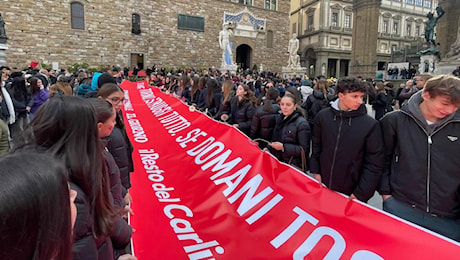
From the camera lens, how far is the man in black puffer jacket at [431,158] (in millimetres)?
2205

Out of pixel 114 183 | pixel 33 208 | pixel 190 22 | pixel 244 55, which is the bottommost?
pixel 114 183

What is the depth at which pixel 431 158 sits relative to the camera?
227cm

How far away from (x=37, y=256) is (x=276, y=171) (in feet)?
7.03

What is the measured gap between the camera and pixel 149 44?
26.1 metres

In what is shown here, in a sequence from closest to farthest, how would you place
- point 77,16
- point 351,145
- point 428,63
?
point 351,145 → point 428,63 → point 77,16

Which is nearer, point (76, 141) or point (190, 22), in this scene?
point (76, 141)

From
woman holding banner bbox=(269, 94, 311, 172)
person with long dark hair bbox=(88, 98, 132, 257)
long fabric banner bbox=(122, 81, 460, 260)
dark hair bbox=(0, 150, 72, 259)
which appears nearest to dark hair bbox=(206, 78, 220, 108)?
long fabric banner bbox=(122, 81, 460, 260)

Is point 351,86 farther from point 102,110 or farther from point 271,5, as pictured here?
point 271,5

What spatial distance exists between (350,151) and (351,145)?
0.18 ft

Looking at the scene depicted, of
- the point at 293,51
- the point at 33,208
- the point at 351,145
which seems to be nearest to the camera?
the point at 33,208

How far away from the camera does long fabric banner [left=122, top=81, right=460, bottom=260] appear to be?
1.94m

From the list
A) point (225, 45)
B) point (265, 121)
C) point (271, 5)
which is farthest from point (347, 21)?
point (265, 121)

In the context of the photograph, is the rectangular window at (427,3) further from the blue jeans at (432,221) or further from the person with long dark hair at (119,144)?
the person with long dark hair at (119,144)

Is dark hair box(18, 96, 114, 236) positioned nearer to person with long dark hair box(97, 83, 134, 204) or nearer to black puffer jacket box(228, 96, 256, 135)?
person with long dark hair box(97, 83, 134, 204)
